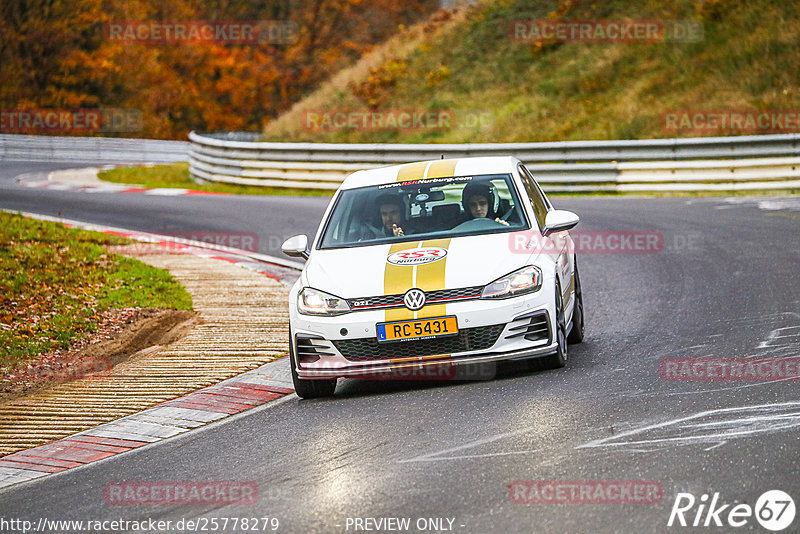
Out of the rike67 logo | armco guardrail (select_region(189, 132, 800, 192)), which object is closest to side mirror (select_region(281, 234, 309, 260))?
the rike67 logo

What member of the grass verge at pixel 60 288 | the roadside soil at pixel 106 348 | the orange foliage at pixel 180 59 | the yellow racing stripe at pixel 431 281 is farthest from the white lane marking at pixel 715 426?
the orange foliage at pixel 180 59

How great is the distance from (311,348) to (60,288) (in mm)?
6056

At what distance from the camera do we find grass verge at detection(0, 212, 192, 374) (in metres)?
10.8

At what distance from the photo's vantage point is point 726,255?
43.8 ft

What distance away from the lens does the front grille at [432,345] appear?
7.70 m

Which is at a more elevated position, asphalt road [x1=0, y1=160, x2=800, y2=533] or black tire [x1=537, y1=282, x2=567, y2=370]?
black tire [x1=537, y1=282, x2=567, y2=370]

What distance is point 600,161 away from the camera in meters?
23.0

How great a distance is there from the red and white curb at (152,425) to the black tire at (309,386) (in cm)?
29

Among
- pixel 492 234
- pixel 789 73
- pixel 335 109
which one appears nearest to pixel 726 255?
pixel 492 234

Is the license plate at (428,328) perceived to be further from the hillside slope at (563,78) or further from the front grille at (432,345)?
the hillside slope at (563,78)

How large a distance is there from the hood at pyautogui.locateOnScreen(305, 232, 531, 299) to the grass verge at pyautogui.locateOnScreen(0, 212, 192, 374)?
349 centimetres

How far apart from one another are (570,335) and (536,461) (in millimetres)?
3557

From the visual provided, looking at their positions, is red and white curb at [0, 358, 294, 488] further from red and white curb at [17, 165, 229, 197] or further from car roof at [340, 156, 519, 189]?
red and white curb at [17, 165, 229, 197]

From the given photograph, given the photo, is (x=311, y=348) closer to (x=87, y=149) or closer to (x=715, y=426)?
(x=715, y=426)
